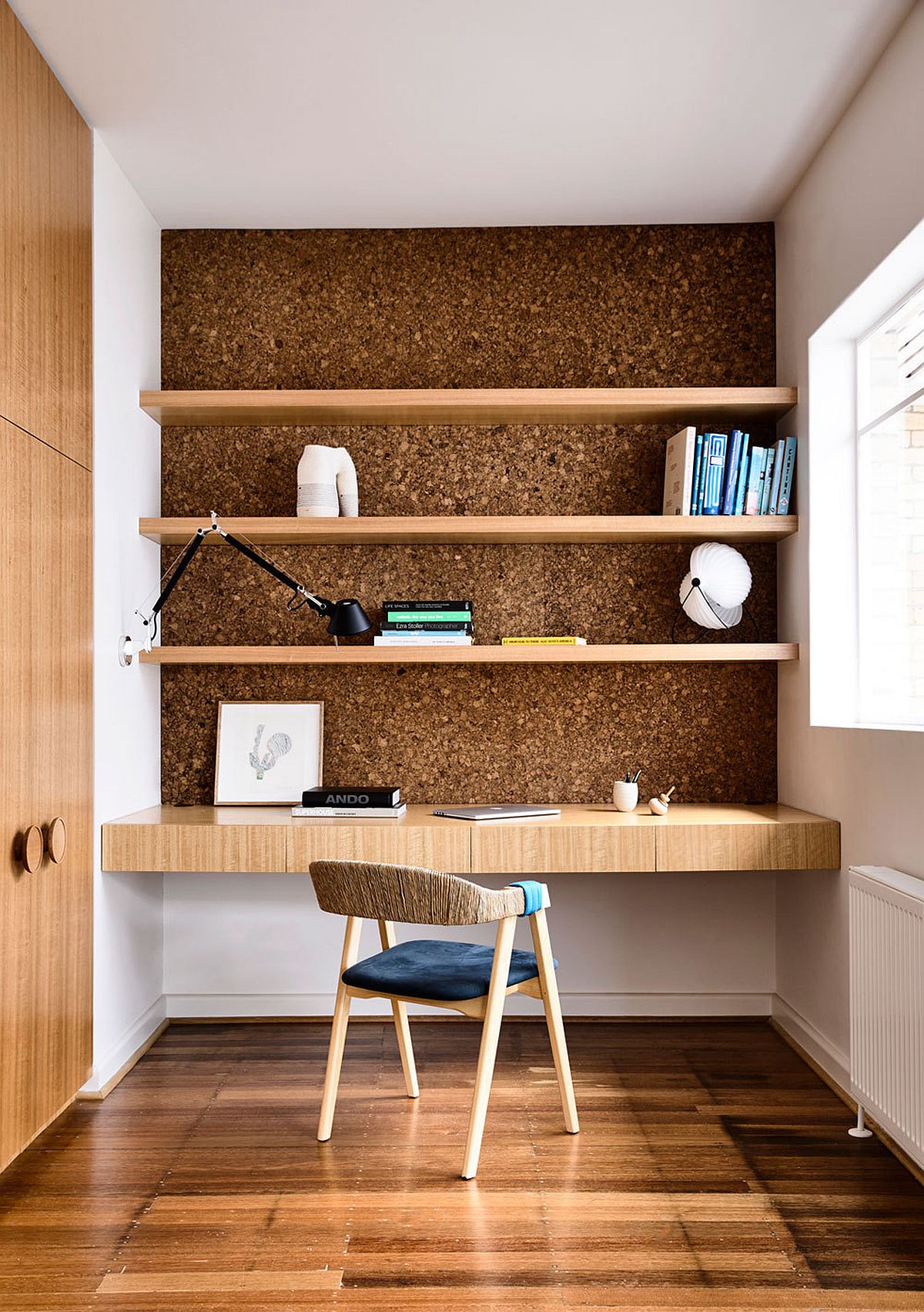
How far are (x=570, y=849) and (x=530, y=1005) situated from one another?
2.81 feet

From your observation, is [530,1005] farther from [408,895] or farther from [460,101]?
[460,101]

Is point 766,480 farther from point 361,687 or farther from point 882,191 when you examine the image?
point 361,687

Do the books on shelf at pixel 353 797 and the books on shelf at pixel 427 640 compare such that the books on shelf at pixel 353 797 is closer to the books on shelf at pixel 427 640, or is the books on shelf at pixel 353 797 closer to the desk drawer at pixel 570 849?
the desk drawer at pixel 570 849

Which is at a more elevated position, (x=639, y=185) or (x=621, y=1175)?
(x=639, y=185)

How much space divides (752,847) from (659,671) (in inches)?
30.4

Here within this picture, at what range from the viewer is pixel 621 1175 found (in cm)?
247

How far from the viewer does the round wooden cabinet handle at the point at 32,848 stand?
2.46 meters

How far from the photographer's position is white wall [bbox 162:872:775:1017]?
3674 mm

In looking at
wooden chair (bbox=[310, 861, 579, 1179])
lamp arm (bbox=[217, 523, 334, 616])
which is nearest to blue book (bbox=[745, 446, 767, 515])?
lamp arm (bbox=[217, 523, 334, 616])

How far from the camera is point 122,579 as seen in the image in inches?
129

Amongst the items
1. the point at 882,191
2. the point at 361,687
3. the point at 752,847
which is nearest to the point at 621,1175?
the point at 752,847

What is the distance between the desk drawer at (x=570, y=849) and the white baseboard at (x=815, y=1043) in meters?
0.71

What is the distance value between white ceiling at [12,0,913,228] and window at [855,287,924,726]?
66 centimetres

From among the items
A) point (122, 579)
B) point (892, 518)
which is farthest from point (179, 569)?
point (892, 518)
